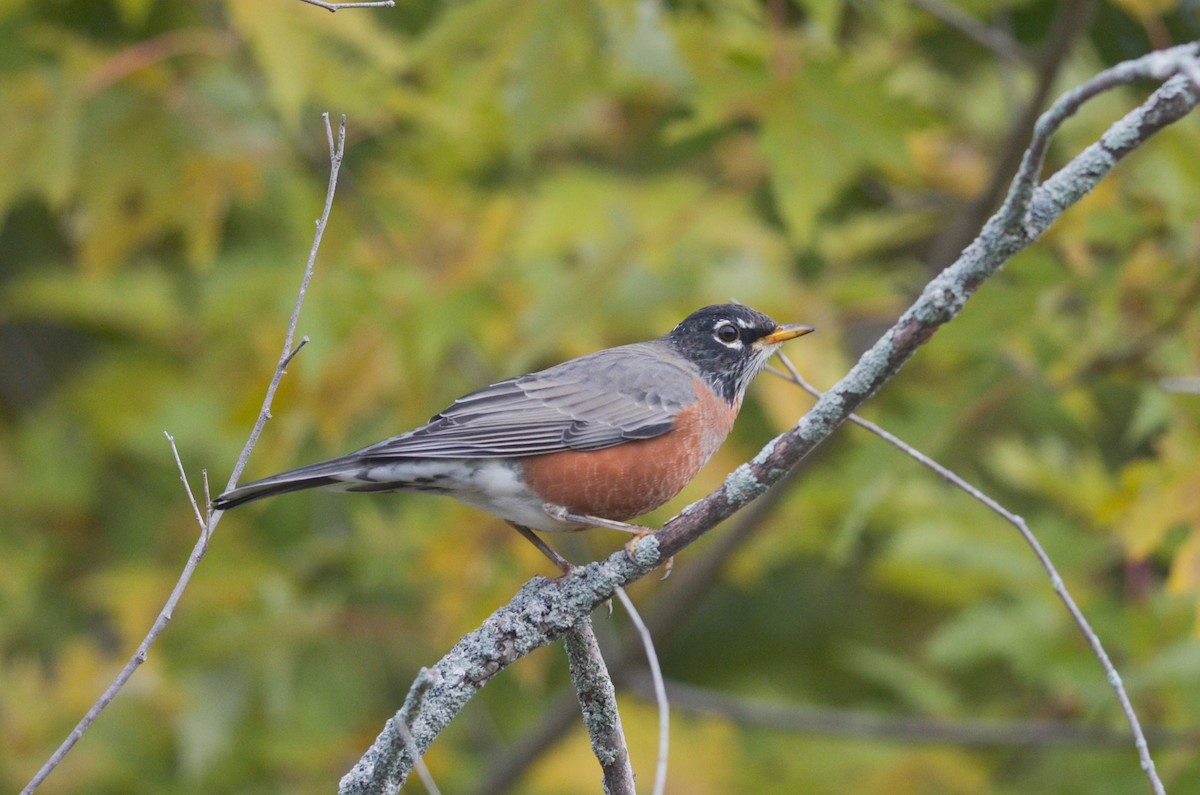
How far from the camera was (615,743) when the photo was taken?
245cm

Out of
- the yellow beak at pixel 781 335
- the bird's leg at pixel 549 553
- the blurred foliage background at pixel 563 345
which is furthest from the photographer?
the blurred foliage background at pixel 563 345

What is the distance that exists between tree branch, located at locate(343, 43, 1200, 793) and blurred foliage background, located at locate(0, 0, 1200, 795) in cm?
189

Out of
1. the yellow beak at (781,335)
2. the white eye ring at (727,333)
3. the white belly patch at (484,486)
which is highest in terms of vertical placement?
the yellow beak at (781,335)

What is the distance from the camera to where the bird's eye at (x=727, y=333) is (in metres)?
4.20

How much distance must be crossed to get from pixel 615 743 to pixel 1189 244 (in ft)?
9.08

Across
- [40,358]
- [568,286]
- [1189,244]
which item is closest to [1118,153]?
[1189,244]

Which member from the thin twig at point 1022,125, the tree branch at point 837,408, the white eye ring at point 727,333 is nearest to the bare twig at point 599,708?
the tree branch at point 837,408

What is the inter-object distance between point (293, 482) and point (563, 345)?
2429mm

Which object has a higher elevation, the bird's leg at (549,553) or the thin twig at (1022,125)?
the thin twig at (1022,125)

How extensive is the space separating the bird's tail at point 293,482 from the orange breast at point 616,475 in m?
0.58

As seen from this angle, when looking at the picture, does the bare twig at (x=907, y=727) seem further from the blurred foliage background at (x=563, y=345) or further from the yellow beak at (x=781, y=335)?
the yellow beak at (x=781, y=335)

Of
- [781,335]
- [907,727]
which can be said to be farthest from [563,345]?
[907,727]

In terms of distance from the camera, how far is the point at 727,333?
4.21m

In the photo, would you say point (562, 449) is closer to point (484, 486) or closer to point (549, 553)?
point (484, 486)
